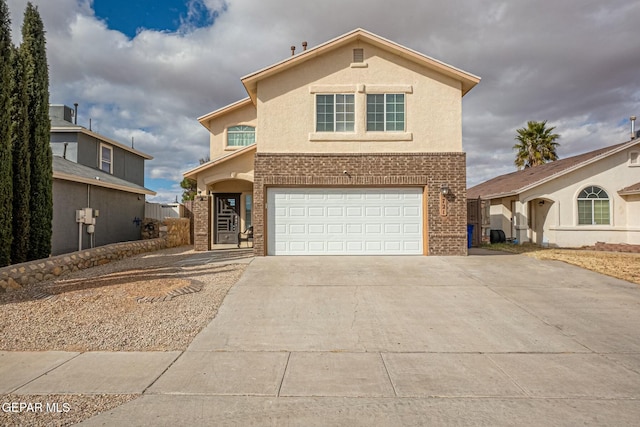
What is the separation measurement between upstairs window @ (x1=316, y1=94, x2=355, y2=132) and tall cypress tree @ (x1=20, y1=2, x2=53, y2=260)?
8.43 metres

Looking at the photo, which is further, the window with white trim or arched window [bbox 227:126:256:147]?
the window with white trim

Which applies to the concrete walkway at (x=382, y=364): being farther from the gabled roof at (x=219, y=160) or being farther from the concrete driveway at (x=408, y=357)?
the gabled roof at (x=219, y=160)

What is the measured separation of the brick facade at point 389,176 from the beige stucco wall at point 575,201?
7.17m

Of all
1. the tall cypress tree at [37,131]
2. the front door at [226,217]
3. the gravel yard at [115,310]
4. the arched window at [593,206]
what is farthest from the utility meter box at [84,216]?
the arched window at [593,206]

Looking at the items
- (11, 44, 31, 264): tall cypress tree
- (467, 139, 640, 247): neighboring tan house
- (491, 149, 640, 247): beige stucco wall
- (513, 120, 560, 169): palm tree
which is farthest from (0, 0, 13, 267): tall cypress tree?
(513, 120, 560, 169): palm tree

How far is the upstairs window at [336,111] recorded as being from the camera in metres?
12.8

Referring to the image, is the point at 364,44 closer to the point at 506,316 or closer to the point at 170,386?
the point at 506,316

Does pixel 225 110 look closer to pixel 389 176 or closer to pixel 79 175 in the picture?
pixel 79 175

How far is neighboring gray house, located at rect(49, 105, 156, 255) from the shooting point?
1398 centimetres

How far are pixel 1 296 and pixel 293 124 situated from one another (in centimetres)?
891

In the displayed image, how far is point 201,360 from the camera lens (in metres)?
4.82

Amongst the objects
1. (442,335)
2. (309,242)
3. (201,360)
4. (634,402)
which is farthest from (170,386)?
(309,242)

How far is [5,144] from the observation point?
9.45 meters

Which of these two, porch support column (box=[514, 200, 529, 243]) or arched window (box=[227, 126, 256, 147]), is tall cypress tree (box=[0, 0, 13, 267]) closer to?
arched window (box=[227, 126, 256, 147])
